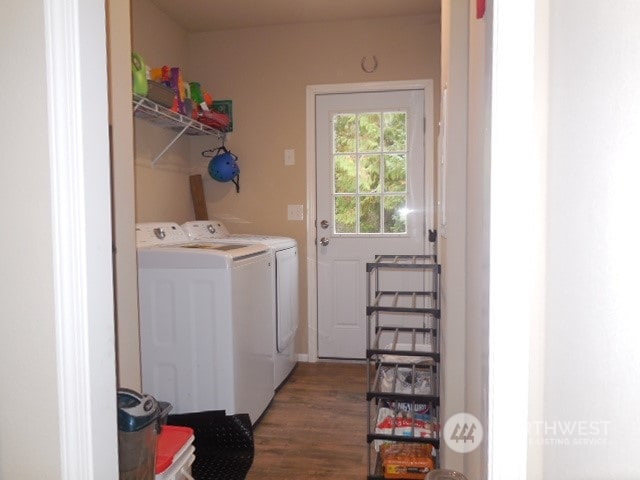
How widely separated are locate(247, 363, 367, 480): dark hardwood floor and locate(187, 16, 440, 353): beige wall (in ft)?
1.75

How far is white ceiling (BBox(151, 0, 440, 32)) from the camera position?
2.95 metres

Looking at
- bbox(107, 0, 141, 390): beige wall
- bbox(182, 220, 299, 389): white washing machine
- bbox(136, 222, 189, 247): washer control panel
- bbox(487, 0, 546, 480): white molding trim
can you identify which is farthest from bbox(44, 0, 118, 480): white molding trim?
bbox(182, 220, 299, 389): white washing machine

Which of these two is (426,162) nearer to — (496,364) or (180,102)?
(180,102)

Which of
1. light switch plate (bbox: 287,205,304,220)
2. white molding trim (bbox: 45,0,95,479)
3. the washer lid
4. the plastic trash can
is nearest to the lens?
white molding trim (bbox: 45,0,95,479)

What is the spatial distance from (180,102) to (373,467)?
7.67ft

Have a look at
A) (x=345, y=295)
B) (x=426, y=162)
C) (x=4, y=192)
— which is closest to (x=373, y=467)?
(x=345, y=295)

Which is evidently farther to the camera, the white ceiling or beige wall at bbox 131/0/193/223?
the white ceiling

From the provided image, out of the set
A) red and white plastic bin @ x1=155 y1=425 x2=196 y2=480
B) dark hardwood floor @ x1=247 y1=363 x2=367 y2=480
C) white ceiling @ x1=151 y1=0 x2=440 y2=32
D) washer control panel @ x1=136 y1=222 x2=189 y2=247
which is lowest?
dark hardwood floor @ x1=247 y1=363 x2=367 y2=480

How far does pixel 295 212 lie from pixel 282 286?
762 mm

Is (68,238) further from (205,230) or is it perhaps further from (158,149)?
(158,149)

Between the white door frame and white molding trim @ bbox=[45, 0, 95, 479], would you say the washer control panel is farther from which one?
white molding trim @ bbox=[45, 0, 95, 479]

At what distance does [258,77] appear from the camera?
3391 millimetres

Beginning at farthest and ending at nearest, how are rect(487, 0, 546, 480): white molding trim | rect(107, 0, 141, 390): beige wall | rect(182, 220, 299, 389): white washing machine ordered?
1. rect(182, 220, 299, 389): white washing machine
2. rect(107, 0, 141, 390): beige wall
3. rect(487, 0, 546, 480): white molding trim

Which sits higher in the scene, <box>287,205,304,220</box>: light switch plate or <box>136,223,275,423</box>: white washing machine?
<box>287,205,304,220</box>: light switch plate
